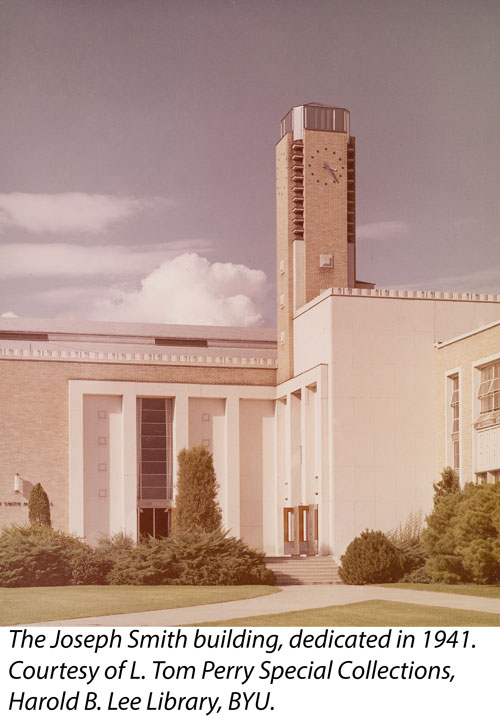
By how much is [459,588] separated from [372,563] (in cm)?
321

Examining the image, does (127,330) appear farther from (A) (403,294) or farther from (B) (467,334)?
(B) (467,334)

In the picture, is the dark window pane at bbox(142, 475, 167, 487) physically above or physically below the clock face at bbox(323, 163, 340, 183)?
below

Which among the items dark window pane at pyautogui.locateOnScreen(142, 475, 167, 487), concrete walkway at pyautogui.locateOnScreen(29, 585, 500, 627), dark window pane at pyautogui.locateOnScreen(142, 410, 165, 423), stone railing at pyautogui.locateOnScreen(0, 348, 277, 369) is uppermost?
stone railing at pyautogui.locateOnScreen(0, 348, 277, 369)

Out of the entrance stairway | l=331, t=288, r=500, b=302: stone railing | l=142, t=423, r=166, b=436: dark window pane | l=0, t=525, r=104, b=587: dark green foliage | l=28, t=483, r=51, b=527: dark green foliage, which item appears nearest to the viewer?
l=0, t=525, r=104, b=587: dark green foliage

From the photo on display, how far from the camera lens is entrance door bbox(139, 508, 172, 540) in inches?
1448

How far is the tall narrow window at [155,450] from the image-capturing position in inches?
1453

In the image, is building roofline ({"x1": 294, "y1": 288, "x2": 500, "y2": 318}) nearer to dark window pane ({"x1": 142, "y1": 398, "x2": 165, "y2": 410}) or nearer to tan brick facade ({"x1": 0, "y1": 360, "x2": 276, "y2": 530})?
dark window pane ({"x1": 142, "y1": 398, "x2": 165, "y2": 410})

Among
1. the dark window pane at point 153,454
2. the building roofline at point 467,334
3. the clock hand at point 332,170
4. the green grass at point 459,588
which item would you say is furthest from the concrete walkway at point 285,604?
the clock hand at point 332,170

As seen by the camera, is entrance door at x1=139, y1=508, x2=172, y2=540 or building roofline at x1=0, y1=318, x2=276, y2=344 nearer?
entrance door at x1=139, y1=508, x2=172, y2=540

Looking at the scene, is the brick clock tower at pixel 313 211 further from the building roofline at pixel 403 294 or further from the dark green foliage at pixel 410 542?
the dark green foliage at pixel 410 542

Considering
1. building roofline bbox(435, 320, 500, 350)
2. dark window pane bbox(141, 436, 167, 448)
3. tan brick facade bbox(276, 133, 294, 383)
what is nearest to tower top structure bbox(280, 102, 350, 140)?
tan brick facade bbox(276, 133, 294, 383)

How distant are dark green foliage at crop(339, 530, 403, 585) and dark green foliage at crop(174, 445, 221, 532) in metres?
4.24

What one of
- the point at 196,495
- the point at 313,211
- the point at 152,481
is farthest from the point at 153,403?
the point at 313,211

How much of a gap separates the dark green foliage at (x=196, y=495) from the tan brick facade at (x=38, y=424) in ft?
21.3
